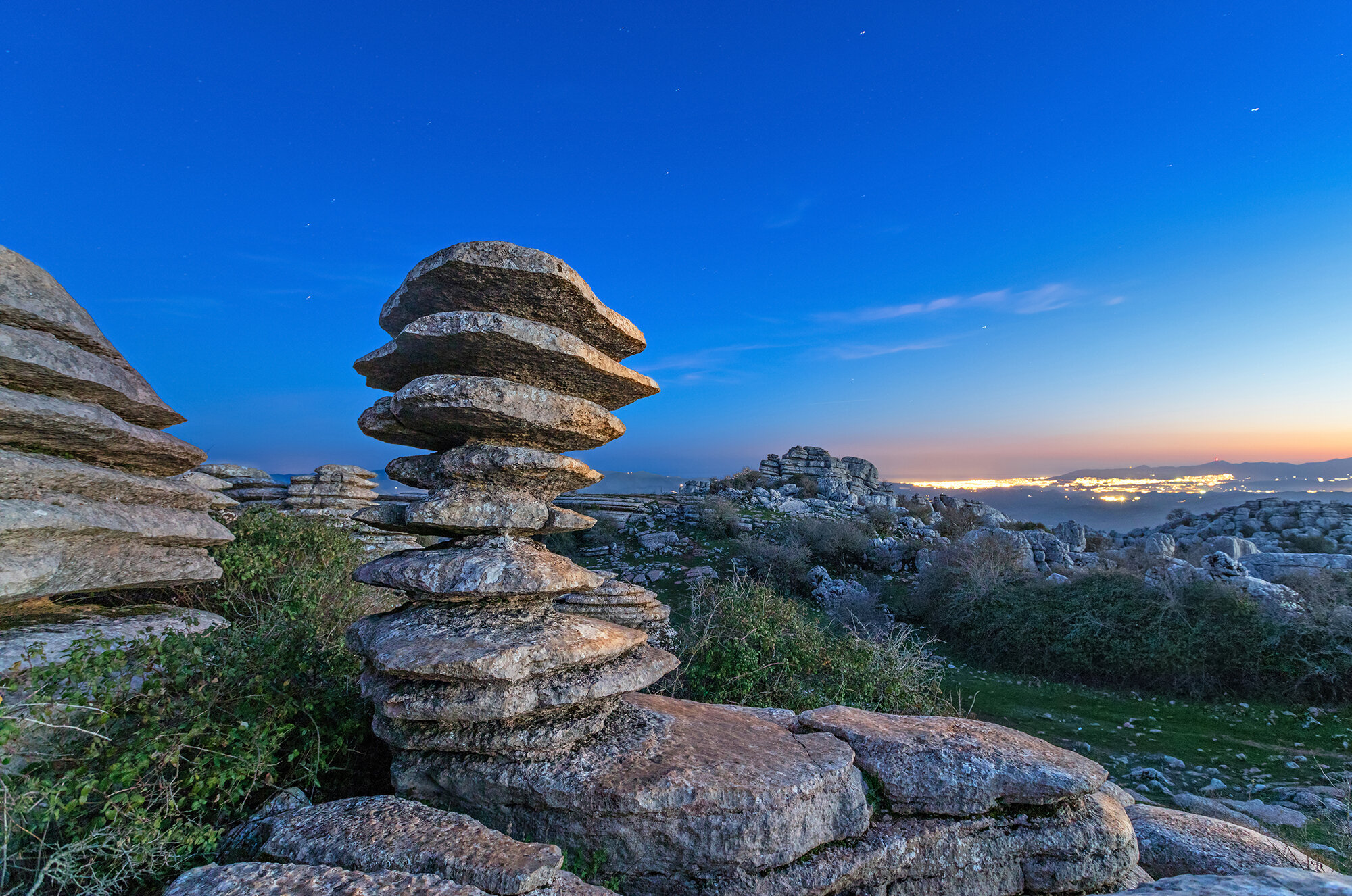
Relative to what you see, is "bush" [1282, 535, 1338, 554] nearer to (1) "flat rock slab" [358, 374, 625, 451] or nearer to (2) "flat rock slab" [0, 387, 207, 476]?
(1) "flat rock slab" [358, 374, 625, 451]

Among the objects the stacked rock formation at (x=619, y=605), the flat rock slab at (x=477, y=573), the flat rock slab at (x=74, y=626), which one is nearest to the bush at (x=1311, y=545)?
the stacked rock formation at (x=619, y=605)

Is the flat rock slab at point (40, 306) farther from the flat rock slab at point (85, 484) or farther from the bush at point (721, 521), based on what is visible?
the bush at point (721, 521)

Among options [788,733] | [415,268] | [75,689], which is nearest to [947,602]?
[788,733]

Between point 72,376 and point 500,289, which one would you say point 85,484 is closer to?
point 72,376

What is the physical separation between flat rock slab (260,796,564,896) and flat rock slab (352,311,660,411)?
319 centimetres

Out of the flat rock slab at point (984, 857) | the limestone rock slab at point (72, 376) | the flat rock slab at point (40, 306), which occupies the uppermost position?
the flat rock slab at point (40, 306)

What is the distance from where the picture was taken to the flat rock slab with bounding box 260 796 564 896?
2730mm

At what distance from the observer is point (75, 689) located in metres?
3.32

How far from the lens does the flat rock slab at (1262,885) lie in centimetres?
261

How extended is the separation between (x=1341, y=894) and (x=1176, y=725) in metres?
9.33

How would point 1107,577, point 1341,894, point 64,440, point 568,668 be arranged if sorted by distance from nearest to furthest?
point 1341,894 < point 568,668 < point 64,440 < point 1107,577

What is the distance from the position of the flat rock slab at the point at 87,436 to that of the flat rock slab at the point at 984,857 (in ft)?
24.8

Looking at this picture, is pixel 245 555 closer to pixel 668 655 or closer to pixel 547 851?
pixel 668 655

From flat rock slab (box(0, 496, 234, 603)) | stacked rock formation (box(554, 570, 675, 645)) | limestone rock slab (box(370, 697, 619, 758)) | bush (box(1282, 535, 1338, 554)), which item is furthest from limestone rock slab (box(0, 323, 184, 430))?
bush (box(1282, 535, 1338, 554))
